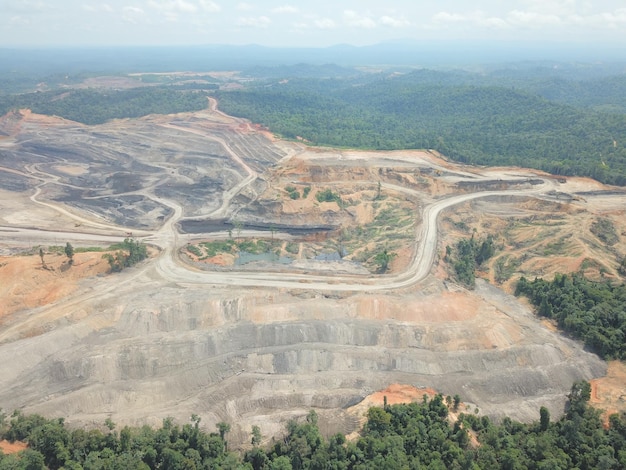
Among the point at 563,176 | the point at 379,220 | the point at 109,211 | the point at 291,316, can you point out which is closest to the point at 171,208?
the point at 109,211

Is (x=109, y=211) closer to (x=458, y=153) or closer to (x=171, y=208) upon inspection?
(x=171, y=208)

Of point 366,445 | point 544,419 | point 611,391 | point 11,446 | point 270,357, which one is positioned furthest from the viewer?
point 270,357

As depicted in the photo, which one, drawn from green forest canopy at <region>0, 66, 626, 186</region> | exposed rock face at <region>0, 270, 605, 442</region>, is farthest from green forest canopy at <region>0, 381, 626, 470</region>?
green forest canopy at <region>0, 66, 626, 186</region>

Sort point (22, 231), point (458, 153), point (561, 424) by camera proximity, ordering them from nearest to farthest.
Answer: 1. point (561, 424)
2. point (22, 231)
3. point (458, 153)

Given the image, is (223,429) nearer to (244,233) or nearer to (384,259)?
(384,259)

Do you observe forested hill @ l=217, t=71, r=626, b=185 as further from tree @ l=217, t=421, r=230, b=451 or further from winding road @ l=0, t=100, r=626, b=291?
tree @ l=217, t=421, r=230, b=451

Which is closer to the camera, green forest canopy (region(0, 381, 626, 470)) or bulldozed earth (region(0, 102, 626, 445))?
green forest canopy (region(0, 381, 626, 470))

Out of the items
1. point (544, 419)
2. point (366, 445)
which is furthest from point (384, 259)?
point (366, 445)
